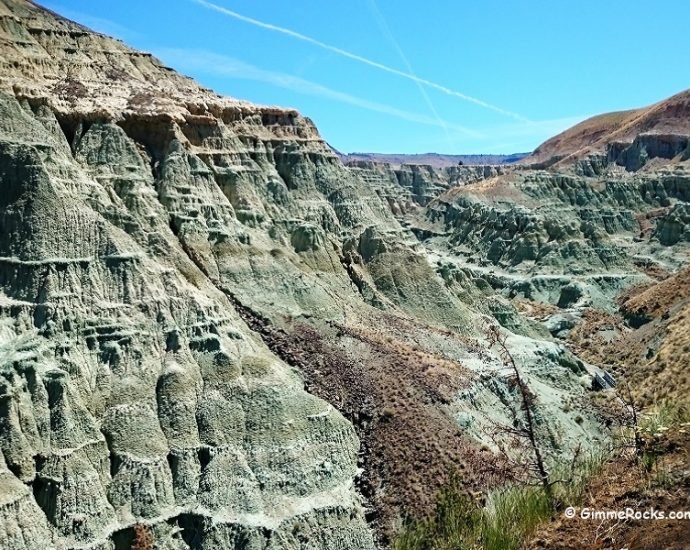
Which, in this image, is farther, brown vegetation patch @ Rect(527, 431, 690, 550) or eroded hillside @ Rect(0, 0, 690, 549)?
eroded hillside @ Rect(0, 0, 690, 549)

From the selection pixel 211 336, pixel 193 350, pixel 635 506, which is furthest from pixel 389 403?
pixel 635 506

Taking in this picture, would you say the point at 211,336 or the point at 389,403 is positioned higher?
the point at 211,336

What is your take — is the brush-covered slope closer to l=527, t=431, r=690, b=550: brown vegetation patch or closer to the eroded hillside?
the eroded hillside

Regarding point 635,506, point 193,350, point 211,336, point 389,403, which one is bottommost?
point 389,403

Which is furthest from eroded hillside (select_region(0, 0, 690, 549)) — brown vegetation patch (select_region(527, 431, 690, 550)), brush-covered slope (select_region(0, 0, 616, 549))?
brown vegetation patch (select_region(527, 431, 690, 550))

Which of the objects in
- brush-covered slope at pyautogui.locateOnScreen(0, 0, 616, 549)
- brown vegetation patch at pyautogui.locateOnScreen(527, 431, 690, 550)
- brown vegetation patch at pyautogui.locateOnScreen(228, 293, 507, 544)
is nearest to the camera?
brown vegetation patch at pyautogui.locateOnScreen(527, 431, 690, 550)

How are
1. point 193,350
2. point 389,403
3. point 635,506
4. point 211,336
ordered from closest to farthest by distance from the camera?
point 635,506 → point 193,350 → point 211,336 → point 389,403

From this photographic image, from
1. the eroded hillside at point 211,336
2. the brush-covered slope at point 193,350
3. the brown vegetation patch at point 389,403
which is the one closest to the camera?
the brush-covered slope at point 193,350

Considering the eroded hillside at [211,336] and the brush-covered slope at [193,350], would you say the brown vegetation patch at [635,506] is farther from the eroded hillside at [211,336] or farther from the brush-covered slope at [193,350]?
the brush-covered slope at [193,350]

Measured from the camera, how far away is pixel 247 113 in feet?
194

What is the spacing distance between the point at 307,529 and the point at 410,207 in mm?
139608

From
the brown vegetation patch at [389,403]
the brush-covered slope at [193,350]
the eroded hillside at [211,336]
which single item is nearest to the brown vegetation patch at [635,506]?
the eroded hillside at [211,336]

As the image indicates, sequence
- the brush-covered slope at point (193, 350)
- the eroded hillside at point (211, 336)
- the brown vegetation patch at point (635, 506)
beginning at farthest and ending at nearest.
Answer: the eroded hillside at point (211, 336) < the brush-covered slope at point (193, 350) < the brown vegetation patch at point (635, 506)

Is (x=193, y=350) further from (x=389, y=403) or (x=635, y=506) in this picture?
(x=635, y=506)
